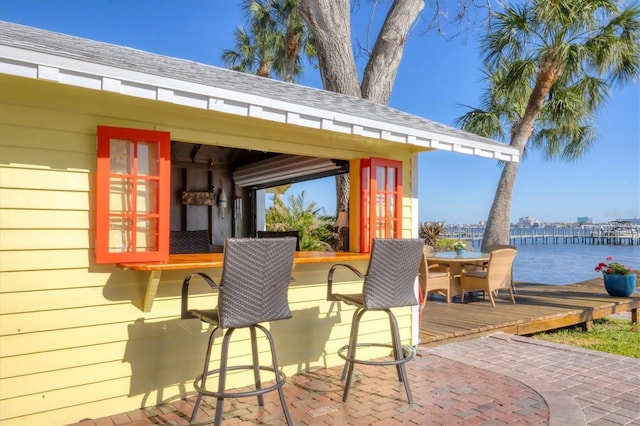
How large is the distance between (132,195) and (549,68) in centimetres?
1129

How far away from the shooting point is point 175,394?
10.8 feet

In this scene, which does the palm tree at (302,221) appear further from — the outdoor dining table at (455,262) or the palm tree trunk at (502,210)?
the palm tree trunk at (502,210)

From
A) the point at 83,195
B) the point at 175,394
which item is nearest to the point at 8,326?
the point at 83,195

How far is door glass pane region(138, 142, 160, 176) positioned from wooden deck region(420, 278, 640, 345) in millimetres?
3222

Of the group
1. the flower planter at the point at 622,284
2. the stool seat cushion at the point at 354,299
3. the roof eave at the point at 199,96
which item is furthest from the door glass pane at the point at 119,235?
the flower planter at the point at 622,284

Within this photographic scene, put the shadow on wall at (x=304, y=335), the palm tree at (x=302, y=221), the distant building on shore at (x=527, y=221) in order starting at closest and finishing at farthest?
the shadow on wall at (x=304, y=335) → the palm tree at (x=302, y=221) → the distant building on shore at (x=527, y=221)

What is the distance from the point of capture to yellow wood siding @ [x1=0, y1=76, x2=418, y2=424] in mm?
2730

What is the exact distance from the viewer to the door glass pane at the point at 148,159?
10.2 feet

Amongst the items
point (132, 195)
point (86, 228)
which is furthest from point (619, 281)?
point (86, 228)

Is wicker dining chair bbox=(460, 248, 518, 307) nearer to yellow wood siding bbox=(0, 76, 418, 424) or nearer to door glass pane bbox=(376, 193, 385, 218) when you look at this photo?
door glass pane bbox=(376, 193, 385, 218)

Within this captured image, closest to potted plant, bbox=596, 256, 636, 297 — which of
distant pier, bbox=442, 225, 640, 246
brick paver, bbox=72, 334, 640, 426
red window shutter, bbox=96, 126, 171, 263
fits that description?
brick paver, bbox=72, 334, 640, 426

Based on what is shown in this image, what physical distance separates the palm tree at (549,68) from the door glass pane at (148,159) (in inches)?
429

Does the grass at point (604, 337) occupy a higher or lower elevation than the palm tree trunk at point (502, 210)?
lower

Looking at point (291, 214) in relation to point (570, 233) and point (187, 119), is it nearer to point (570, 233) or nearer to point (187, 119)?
point (187, 119)
